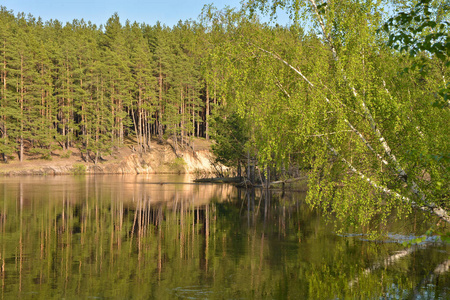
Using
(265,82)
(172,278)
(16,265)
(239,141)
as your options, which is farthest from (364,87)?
(239,141)

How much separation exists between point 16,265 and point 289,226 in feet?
51.1

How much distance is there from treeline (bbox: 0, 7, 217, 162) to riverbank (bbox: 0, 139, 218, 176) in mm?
1548

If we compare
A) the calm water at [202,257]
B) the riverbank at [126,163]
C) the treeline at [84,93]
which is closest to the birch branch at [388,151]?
the calm water at [202,257]

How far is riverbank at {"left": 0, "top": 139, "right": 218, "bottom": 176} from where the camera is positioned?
75.3 metres

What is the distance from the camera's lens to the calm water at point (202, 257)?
1380cm

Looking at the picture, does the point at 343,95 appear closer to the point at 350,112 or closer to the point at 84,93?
the point at 350,112

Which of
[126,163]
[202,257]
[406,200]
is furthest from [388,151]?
[126,163]

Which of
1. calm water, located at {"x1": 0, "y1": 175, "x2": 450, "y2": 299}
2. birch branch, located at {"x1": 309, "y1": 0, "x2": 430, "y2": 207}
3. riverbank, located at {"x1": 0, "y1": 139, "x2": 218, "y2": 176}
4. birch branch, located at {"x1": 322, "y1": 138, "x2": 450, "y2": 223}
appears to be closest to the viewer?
calm water, located at {"x1": 0, "y1": 175, "x2": 450, "y2": 299}

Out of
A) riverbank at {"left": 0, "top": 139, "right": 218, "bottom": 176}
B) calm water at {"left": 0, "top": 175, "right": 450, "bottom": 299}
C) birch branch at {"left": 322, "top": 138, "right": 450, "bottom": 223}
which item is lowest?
calm water at {"left": 0, "top": 175, "right": 450, "bottom": 299}

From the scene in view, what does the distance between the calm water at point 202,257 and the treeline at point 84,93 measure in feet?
161

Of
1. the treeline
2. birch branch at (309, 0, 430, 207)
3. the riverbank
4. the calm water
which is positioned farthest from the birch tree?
the riverbank

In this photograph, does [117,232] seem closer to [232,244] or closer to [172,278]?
[232,244]

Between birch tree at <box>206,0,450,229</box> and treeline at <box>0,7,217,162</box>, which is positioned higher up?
treeline at <box>0,7,217,162</box>

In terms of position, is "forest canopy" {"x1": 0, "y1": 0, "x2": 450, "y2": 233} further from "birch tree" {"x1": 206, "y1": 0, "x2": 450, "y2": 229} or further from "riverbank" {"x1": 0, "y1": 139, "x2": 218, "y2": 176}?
"riverbank" {"x1": 0, "y1": 139, "x2": 218, "y2": 176}
